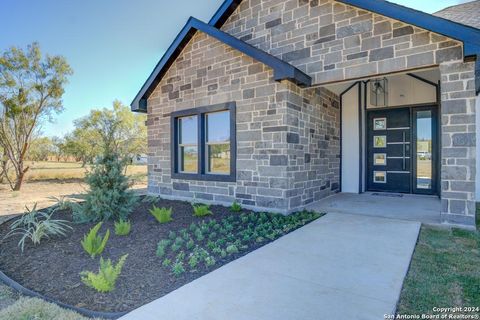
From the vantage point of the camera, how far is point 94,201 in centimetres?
544

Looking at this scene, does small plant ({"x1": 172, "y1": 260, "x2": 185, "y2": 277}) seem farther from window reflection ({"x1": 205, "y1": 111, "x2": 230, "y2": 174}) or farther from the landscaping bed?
window reflection ({"x1": 205, "y1": 111, "x2": 230, "y2": 174})

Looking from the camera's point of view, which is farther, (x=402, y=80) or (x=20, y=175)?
(x=20, y=175)

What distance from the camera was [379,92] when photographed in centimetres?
827

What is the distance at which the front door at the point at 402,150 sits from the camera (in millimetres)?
7777

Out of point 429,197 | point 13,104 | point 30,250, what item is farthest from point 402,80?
point 13,104

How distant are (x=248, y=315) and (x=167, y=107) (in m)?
6.96

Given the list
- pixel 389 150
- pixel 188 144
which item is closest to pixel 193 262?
pixel 188 144

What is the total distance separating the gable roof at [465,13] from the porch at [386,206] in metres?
5.06

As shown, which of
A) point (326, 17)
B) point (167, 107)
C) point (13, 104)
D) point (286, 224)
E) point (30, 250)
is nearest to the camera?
point (30, 250)

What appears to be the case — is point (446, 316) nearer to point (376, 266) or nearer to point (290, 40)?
point (376, 266)

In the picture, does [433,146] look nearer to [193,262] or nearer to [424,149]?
[424,149]

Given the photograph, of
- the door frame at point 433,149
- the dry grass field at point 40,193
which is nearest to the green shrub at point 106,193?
the dry grass field at point 40,193

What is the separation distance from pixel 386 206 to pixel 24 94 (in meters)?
13.3

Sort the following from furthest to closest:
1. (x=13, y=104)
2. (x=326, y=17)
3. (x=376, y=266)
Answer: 1. (x=13, y=104)
2. (x=326, y=17)
3. (x=376, y=266)
